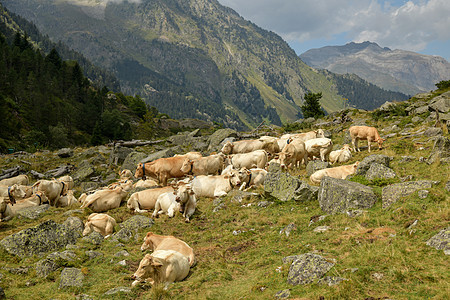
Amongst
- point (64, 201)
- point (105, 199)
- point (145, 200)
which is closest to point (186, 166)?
point (145, 200)

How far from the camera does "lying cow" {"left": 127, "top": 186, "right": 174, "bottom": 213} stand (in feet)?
55.6

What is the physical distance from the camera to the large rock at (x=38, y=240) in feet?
35.9

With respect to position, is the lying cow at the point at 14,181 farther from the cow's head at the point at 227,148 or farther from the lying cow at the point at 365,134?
the lying cow at the point at 365,134

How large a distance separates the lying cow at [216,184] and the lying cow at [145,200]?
1920 mm

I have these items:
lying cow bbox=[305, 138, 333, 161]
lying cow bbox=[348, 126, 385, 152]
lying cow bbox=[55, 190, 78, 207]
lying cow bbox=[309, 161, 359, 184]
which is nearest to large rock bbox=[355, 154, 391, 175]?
lying cow bbox=[309, 161, 359, 184]

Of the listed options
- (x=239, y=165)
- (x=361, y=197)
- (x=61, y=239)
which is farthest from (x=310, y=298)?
(x=239, y=165)

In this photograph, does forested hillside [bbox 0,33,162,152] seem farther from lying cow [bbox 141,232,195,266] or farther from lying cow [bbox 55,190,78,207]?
lying cow [bbox 141,232,195,266]

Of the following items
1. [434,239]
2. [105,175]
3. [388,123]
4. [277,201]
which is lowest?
[105,175]

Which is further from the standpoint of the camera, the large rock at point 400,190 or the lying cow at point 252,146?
the lying cow at point 252,146

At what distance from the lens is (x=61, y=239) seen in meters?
12.0

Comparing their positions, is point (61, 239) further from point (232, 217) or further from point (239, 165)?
point (239, 165)

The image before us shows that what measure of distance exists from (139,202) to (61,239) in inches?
214

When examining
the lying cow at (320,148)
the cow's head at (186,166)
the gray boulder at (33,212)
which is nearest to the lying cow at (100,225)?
the gray boulder at (33,212)

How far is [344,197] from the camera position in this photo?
455 inches
